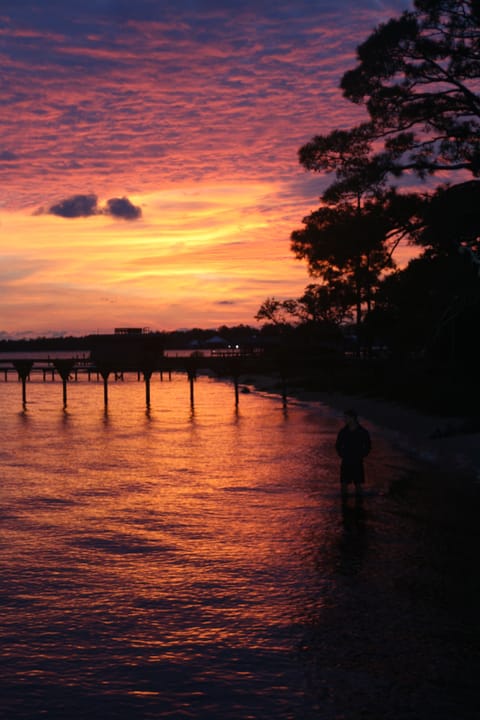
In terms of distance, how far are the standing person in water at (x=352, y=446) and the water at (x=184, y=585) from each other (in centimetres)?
71

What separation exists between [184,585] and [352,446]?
19.3ft

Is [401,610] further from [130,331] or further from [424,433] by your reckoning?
[130,331]

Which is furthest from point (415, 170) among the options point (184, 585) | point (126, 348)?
point (126, 348)

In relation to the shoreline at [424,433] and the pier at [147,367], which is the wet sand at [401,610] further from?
the pier at [147,367]

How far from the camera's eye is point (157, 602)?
9.65 m

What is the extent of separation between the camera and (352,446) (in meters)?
15.3

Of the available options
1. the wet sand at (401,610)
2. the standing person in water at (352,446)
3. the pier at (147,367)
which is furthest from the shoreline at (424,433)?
the pier at (147,367)

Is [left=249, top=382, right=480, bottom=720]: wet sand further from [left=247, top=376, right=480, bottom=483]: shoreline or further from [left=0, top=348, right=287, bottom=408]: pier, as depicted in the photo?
[left=0, top=348, right=287, bottom=408]: pier

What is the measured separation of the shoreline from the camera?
71.3 feet

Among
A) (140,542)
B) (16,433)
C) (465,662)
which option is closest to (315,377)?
(16,433)

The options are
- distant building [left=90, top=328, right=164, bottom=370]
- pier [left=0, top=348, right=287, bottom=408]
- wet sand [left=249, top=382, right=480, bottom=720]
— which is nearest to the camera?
wet sand [left=249, top=382, right=480, bottom=720]

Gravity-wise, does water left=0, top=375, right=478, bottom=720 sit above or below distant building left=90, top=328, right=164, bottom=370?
below

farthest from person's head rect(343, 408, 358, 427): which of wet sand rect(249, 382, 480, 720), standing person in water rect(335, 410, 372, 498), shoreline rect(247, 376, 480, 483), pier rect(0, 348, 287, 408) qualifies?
pier rect(0, 348, 287, 408)

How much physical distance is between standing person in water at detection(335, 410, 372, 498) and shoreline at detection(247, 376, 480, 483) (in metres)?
4.40
